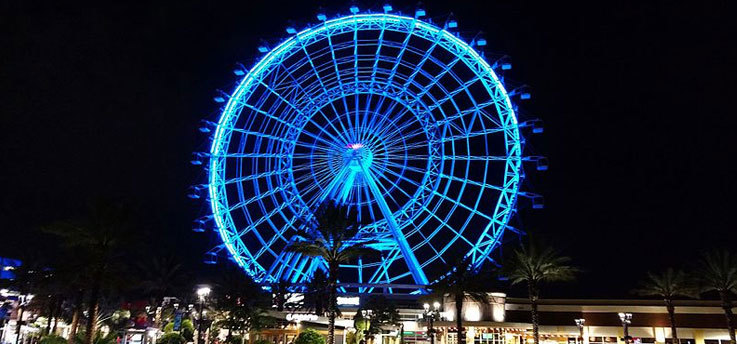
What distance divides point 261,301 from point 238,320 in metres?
2.59

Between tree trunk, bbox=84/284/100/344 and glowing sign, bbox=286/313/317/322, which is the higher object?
glowing sign, bbox=286/313/317/322

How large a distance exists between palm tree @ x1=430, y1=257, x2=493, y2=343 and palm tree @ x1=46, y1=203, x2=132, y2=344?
1777 cm

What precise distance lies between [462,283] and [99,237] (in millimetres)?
19492

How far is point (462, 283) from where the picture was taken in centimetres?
3381

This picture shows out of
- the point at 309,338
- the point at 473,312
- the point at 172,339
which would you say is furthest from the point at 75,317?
the point at 473,312

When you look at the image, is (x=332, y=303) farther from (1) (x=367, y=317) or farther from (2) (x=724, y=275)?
(2) (x=724, y=275)

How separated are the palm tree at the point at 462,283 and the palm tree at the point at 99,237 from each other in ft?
58.3

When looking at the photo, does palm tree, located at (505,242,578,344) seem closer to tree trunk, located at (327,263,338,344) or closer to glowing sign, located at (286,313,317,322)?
tree trunk, located at (327,263,338,344)

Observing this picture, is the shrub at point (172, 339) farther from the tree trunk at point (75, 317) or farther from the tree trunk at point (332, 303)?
the tree trunk at point (332, 303)

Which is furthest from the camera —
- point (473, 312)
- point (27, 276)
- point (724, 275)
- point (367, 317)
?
point (27, 276)

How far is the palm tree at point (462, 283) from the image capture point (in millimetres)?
33656

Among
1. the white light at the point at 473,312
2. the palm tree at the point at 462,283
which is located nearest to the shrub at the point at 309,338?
the palm tree at the point at 462,283

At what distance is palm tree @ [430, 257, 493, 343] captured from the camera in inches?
1325

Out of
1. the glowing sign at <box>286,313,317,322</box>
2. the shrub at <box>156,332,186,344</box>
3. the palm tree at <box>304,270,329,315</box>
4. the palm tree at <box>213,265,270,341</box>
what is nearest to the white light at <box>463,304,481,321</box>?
the palm tree at <box>304,270,329,315</box>
